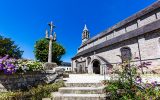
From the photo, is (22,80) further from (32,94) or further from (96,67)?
(96,67)

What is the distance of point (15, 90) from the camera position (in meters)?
5.31

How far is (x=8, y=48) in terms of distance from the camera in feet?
130

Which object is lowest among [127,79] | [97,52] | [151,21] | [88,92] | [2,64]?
[88,92]

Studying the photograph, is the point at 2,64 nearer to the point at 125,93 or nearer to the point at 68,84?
the point at 68,84

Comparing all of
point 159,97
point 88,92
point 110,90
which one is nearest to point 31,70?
point 88,92

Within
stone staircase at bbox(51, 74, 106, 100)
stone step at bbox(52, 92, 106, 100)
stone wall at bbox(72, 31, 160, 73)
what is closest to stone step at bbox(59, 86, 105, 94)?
stone staircase at bbox(51, 74, 106, 100)

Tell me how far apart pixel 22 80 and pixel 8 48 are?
3860 centimetres

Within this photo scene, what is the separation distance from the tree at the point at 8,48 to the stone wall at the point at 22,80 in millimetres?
34245

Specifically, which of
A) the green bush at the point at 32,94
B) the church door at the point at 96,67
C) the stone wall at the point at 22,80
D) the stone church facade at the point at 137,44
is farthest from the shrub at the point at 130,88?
the church door at the point at 96,67

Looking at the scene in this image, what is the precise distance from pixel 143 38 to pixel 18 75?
14.7m

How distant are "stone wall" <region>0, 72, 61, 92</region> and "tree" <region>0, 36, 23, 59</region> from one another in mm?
34245

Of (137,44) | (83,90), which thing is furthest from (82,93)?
(137,44)

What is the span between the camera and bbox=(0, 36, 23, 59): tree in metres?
37.4

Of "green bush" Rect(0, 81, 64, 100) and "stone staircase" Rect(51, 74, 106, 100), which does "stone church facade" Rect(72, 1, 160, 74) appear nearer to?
"stone staircase" Rect(51, 74, 106, 100)
